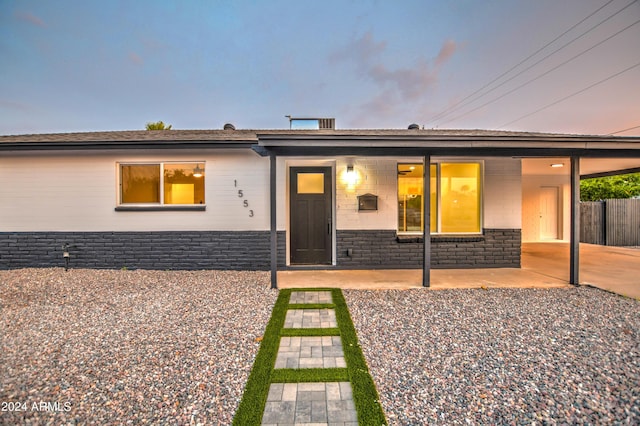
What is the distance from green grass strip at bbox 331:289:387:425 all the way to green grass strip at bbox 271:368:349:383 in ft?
0.30

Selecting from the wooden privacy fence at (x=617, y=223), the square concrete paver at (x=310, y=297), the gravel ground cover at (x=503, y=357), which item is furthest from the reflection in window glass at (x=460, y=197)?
the wooden privacy fence at (x=617, y=223)

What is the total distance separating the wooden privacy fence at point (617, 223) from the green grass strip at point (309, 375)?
1277 cm

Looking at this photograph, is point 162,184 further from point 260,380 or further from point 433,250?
point 433,250

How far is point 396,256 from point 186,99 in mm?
14693

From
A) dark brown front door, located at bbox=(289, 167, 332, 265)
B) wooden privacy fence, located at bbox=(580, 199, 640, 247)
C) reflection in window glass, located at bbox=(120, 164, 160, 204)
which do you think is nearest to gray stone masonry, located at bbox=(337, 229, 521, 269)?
dark brown front door, located at bbox=(289, 167, 332, 265)

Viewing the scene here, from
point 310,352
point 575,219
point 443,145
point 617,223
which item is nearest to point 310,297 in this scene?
point 310,352

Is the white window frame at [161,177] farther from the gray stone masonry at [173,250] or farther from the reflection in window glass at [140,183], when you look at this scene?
the gray stone masonry at [173,250]

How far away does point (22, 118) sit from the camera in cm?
1312

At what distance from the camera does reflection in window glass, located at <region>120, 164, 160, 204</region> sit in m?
6.01

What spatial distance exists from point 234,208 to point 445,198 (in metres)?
4.97

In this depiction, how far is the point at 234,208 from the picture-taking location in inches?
232

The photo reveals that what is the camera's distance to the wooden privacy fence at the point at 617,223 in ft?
31.0

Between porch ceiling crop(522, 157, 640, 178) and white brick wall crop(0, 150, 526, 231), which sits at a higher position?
porch ceiling crop(522, 157, 640, 178)

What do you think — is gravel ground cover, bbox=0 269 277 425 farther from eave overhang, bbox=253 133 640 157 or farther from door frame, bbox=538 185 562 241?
door frame, bbox=538 185 562 241
